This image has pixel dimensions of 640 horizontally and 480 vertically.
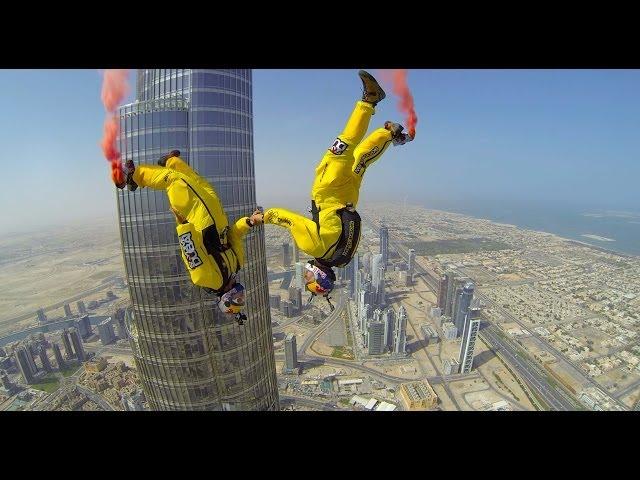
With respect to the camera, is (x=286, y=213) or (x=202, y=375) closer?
(x=286, y=213)

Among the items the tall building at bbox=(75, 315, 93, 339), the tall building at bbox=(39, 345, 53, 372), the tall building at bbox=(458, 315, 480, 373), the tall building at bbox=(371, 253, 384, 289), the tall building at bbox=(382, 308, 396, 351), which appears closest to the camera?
the tall building at bbox=(39, 345, 53, 372)

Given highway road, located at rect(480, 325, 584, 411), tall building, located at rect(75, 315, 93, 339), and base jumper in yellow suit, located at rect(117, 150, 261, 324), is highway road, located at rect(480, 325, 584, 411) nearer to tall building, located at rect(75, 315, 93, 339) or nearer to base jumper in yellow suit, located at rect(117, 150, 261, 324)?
base jumper in yellow suit, located at rect(117, 150, 261, 324)

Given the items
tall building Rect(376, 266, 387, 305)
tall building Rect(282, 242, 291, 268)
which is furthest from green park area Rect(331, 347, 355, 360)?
tall building Rect(282, 242, 291, 268)

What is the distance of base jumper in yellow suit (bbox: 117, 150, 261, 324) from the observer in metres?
3.54

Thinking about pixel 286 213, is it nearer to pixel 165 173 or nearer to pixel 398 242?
pixel 165 173

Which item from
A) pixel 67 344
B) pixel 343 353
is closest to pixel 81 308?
pixel 67 344

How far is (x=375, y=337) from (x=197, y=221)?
27.3 meters

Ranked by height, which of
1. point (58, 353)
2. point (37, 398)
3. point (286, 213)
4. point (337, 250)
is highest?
point (286, 213)

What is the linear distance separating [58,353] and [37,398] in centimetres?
426

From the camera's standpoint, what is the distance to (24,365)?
77.9ft

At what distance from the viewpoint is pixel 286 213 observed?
3625mm

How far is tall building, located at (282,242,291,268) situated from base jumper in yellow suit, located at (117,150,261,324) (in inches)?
1710

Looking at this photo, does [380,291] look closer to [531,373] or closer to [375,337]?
[375,337]
